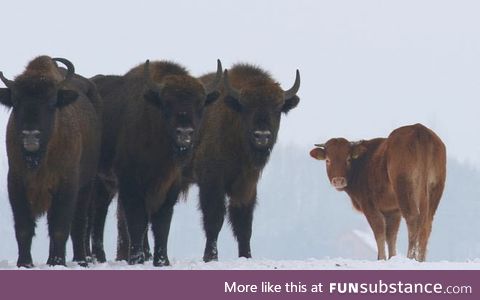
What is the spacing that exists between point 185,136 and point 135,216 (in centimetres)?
150

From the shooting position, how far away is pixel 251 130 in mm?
Result: 18844

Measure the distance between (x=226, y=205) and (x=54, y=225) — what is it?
308 centimetres

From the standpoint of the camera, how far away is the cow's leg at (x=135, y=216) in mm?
18344

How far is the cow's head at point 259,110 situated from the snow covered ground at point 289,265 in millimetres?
1682

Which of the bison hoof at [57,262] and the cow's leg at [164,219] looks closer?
the bison hoof at [57,262]

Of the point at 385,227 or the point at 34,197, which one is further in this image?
the point at 385,227

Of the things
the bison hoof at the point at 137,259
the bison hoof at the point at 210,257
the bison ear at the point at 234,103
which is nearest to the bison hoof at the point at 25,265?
the bison hoof at the point at 137,259

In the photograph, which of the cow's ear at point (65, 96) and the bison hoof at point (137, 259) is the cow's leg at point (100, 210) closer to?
the bison hoof at point (137, 259)

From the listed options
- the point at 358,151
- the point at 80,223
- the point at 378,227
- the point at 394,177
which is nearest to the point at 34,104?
the point at 80,223

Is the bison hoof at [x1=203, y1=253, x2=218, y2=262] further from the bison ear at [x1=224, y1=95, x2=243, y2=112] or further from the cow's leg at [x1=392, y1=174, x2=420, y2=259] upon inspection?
the cow's leg at [x1=392, y1=174, x2=420, y2=259]

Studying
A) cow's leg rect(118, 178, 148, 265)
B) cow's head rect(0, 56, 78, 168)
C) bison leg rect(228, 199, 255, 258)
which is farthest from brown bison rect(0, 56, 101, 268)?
bison leg rect(228, 199, 255, 258)

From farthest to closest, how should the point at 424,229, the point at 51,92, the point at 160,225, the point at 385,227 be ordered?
the point at 385,227, the point at 424,229, the point at 160,225, the point at 51,92

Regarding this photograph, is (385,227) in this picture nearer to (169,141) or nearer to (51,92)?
(169,141)

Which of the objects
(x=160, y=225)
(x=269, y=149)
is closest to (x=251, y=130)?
(x=269, y=149)
